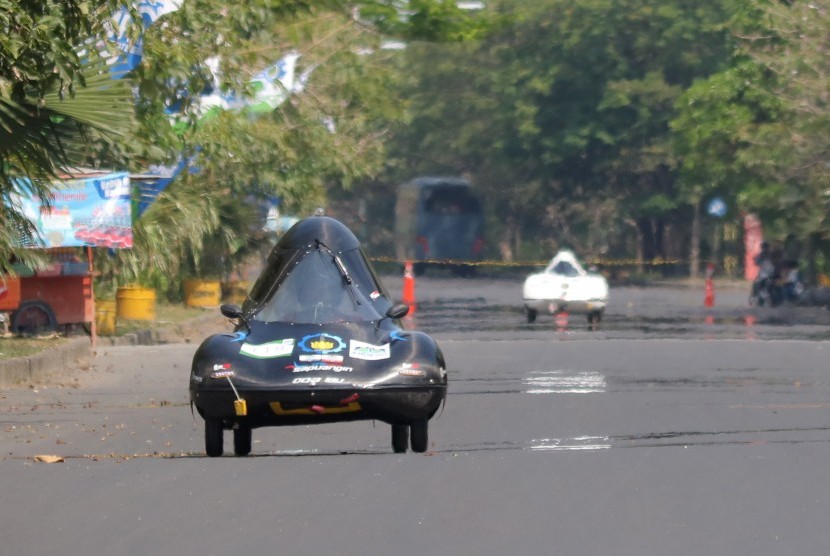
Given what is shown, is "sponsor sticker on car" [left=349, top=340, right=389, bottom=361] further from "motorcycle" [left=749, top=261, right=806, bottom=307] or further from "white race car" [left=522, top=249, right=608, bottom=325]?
"motorcycle" [left=749, top=261, right=806, bottom=307]

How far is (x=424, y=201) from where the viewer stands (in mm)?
78625

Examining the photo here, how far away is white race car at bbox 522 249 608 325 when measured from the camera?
34.2 m

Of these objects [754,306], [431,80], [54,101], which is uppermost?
[431,80]

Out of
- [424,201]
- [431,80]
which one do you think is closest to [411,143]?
[431,80]

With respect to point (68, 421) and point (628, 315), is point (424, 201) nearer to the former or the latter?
point (628, 315)

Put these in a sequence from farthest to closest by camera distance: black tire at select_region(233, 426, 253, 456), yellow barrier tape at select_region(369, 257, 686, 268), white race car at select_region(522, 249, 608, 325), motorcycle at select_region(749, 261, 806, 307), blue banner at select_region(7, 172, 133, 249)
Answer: yellow barrier tape at select_region(369, 257, 686, 268) < motorcycle at select_region(749, 261, 806, 307) < white race car at select_region(522, 249, 608, 325) < blue banner at select_region(7, 172, 133, 249) < black tire at select_region(233, 426, 253, 456)

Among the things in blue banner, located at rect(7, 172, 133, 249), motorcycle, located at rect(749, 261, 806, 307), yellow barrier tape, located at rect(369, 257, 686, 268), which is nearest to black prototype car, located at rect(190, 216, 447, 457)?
blue banner, located at rect(7, 172, 133, 249)

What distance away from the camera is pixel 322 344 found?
1212 centimetres

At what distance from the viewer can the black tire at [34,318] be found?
84.6ft

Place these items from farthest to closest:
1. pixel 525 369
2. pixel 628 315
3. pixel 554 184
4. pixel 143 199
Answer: pixel 554 184, pixel 628 315, pixel 143 199, pixel 525 369

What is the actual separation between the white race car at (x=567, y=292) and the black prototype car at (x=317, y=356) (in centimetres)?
2107

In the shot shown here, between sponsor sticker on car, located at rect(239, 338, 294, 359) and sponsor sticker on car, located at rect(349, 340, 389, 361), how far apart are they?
43 centimetres

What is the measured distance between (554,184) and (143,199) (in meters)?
49.2

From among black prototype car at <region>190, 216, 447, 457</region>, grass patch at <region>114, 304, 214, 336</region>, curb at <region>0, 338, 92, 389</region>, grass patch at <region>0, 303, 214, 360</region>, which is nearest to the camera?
black prototype car at <region>190, 216, 447, 457</region>
